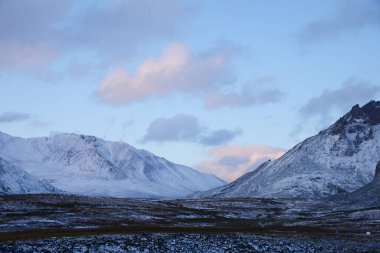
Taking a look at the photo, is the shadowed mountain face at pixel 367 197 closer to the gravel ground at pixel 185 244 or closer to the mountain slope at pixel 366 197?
the mountain slope at pixel 366 197

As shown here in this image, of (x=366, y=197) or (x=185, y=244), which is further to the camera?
(x=366, y=197)

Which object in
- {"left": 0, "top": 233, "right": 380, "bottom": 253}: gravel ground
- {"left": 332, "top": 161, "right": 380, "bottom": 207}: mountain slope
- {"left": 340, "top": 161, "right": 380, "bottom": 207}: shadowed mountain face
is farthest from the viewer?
{"left": 340, "top": 161, "right": 380, "bottom": 207}: shadowed mountain face

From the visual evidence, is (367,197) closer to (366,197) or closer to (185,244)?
(366,197)

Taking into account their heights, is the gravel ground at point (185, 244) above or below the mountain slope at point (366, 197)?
below

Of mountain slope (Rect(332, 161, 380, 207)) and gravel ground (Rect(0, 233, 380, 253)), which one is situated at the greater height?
mountain slope (Rect(332, 161, 380, 207))

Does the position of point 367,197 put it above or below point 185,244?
above

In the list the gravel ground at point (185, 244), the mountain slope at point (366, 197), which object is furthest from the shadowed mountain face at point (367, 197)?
the gravel ground at point (185, 244)

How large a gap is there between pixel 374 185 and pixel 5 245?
159 metres

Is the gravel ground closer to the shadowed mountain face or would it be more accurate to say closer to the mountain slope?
the mountain slope

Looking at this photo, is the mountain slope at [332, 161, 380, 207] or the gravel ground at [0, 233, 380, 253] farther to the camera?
the mountain slope at [332, 161, 380, 207]

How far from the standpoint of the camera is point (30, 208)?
95938 mm

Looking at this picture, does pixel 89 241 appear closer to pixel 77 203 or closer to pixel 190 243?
pixel 190 243

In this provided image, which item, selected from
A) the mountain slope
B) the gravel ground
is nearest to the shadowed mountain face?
the mountain slope

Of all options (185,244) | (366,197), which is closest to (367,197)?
(366,197)
